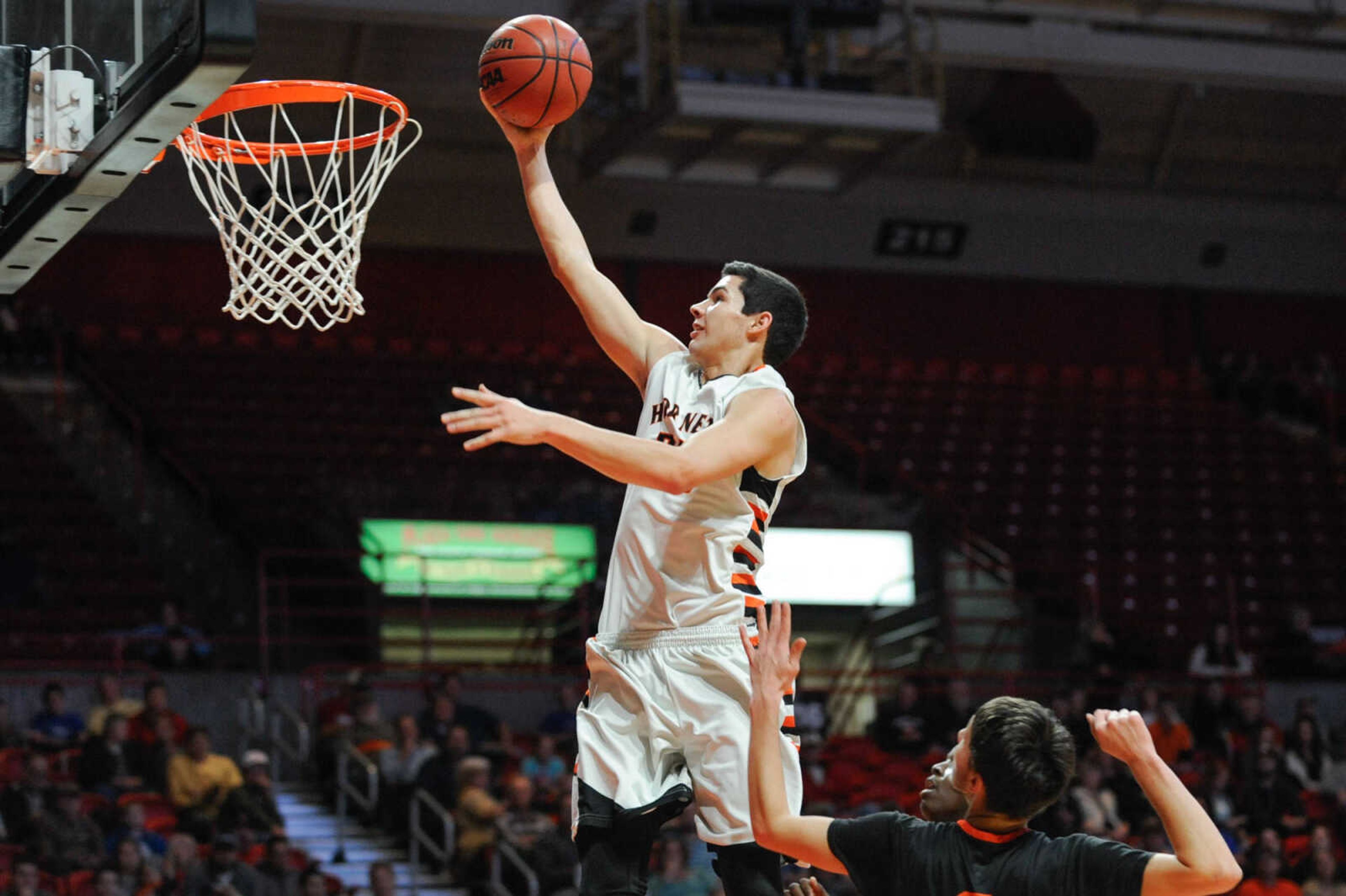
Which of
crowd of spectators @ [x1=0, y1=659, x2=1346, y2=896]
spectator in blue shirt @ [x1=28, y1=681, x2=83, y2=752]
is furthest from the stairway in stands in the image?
spectator in blue shirt @ [x1=28, y1=681, x2=83, y2=752]

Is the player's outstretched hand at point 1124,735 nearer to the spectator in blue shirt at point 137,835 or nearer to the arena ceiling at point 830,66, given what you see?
the spectator in blue shirt at point 137,835

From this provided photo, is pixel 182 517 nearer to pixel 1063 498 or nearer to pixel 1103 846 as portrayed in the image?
pixel 1063 498

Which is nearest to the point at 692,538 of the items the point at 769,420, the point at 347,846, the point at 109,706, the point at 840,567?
the point at 769,420

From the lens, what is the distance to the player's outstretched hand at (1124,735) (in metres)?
3.13

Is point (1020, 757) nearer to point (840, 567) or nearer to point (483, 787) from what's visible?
point (483, 787)

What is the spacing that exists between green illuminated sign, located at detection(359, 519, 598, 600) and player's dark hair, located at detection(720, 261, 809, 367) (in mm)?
10275

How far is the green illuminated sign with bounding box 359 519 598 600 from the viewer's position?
48.7 ft

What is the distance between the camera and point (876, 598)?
49.9ft

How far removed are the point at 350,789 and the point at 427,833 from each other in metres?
0.65

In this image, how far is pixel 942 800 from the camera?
3559 mm

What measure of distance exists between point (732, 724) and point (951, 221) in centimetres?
1808

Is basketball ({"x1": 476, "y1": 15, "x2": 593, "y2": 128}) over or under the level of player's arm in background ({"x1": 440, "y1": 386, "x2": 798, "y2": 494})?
over

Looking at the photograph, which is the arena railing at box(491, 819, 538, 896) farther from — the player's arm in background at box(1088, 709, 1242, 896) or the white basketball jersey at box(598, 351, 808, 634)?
the player's arm in background at box(1088, 709, 1242, 896)

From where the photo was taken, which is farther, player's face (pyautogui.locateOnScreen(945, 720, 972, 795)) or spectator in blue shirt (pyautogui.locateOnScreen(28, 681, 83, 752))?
spectator in blue shirt (pyautogui.locateOnScreen(28, 681, 83, 752))
